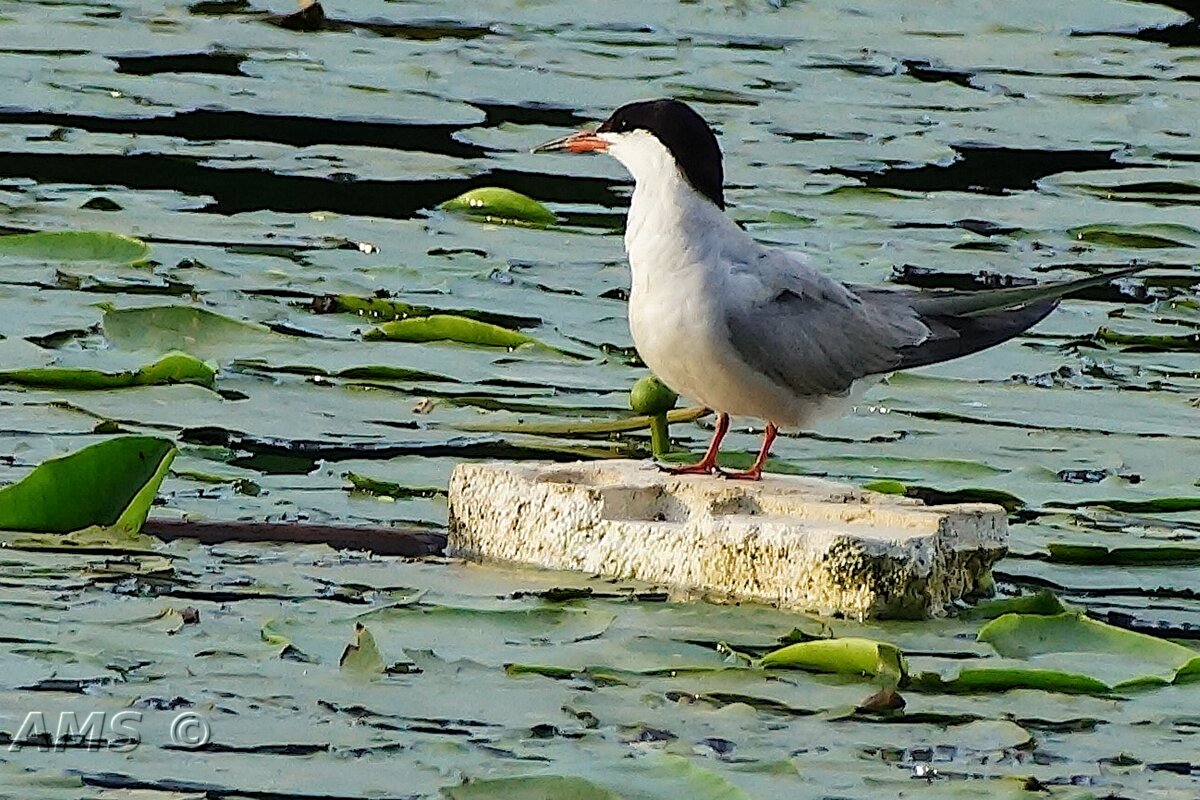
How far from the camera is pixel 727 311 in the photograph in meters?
4.91

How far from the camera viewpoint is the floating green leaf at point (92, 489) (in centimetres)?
432

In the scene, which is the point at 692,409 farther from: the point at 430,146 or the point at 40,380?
the point at 430,146

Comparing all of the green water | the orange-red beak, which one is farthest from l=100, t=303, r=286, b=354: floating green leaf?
the orange-red beak

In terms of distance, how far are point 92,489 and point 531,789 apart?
148cm

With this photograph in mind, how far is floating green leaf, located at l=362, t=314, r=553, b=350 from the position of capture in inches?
230

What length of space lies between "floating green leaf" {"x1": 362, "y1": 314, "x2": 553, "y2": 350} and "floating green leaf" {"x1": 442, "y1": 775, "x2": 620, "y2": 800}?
2731 mm

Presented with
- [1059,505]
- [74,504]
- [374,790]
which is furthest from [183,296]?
[374,790]

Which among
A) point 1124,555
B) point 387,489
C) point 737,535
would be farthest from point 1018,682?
point 387,489

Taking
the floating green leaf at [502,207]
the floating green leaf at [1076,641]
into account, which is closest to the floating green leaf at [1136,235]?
the floating green leaf at [502,207]

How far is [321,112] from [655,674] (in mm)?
4991

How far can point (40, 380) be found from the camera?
17.1 feet

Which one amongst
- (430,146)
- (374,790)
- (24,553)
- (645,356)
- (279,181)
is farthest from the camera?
(430,146)

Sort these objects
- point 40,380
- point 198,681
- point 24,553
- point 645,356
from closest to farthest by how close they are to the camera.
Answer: point 198,681 < point 24,553 < point 645,356 < point 40,380

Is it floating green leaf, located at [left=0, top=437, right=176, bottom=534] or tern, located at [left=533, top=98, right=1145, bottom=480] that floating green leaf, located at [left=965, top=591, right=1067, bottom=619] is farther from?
floating green leaf, located at [left=0, top=437, right=176, bottom=534]
